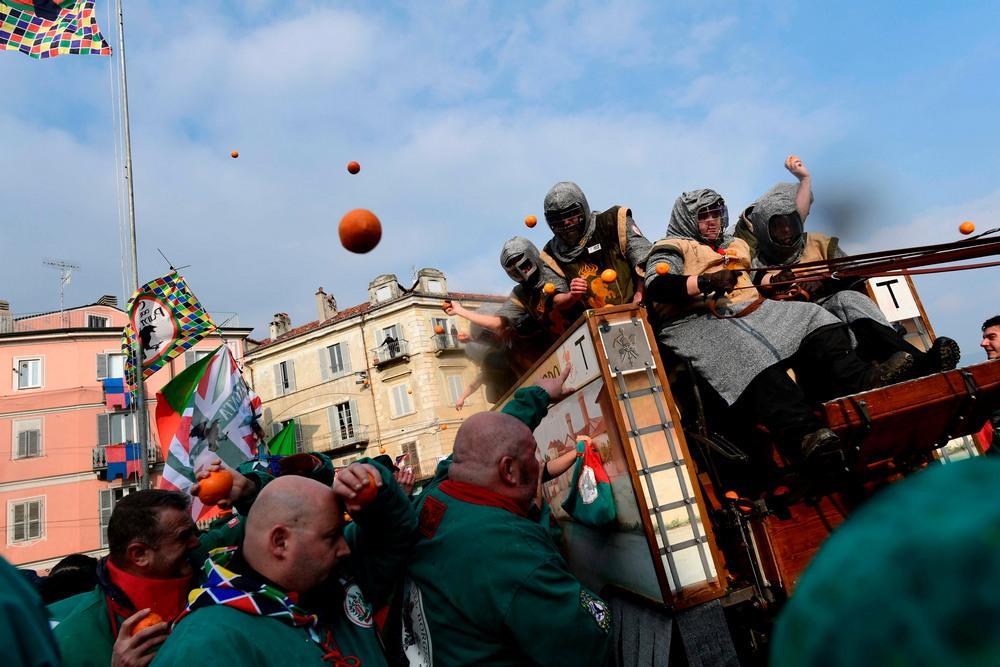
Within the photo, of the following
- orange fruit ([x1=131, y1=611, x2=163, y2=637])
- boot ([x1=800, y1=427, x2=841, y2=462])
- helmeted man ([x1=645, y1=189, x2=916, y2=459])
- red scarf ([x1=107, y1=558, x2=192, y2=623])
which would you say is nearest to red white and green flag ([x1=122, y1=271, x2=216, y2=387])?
red scarf ([x1=107, y1=558, x2=192, y2=623])

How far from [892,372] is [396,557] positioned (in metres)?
3.40

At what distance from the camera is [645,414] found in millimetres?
3859

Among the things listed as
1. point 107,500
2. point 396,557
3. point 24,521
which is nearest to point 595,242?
point 396,557

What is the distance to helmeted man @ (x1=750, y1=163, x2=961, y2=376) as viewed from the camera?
15.6 feet

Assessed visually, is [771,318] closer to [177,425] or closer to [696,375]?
[696,375]

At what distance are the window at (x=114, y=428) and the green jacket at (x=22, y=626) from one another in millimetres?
36404

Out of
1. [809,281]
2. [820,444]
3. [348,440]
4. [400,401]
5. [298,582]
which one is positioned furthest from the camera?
[348,440]

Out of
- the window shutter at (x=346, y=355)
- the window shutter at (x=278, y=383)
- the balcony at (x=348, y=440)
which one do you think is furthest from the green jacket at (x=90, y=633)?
the window shutter at (x=278, y=383)

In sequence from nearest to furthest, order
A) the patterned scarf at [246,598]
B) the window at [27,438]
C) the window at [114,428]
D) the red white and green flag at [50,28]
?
the patterned scarf at [246,598]
the red white and green flag at [50,28]
the window at [27,438]
the window at [114,428]

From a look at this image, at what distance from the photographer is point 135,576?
2.55m

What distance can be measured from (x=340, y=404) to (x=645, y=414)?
116 feet

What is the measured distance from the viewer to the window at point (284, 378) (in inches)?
1507

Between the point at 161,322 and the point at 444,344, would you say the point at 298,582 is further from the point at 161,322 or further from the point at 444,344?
the point at 444,344

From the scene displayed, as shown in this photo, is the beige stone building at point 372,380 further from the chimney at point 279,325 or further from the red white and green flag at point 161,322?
the red white and green flag at point 161,322
